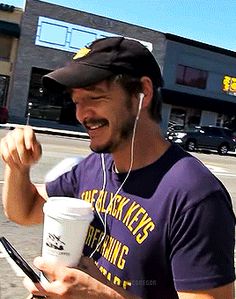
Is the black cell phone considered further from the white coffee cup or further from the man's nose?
the man's nose

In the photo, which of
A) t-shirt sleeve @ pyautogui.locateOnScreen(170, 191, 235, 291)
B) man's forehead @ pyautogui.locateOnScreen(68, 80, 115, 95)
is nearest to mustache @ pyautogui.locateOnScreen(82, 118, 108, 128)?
man's forehead @ pyautogui.locateOnScreen(68, 80, 115, 95)

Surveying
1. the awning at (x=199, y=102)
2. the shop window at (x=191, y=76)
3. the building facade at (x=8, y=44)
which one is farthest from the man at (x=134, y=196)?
the shop window at (x=191, y=76)

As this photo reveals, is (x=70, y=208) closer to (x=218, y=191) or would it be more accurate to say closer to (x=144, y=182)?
(x=144, y=182)

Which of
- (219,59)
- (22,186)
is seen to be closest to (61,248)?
(22,186)

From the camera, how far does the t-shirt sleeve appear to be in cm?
153

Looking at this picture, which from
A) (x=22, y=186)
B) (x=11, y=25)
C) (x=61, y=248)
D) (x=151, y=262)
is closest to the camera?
(x=61, y=248)

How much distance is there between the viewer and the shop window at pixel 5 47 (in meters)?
29.2

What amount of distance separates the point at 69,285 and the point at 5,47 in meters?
29.3

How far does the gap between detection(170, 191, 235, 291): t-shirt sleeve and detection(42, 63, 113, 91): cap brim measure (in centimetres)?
54

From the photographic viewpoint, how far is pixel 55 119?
1241 inches

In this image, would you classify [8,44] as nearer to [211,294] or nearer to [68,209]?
[68,209]

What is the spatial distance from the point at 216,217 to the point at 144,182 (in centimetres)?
30

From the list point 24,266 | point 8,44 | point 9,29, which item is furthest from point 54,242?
point 8,44

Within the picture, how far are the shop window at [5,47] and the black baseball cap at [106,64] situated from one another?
2866 centimetres
